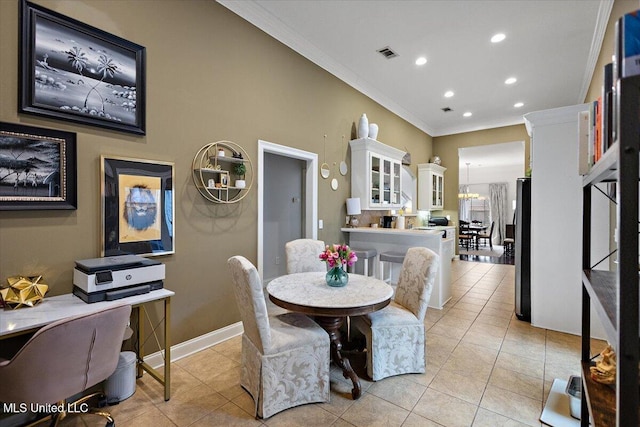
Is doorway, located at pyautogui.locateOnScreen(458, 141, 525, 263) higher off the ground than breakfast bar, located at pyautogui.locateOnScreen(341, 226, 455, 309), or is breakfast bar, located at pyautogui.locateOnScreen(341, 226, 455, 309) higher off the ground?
doorway, located at pyautogui.locateOnScreen(458, 141, 525, 263)

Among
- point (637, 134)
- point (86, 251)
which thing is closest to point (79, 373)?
point (86, 251)

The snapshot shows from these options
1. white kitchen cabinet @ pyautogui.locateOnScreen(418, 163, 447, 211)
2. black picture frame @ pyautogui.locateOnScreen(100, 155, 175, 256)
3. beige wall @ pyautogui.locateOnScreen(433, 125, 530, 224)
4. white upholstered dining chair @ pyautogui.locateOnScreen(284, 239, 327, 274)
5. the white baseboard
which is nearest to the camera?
black picture frame @ pyautogui.locateOnScreen(100, 155, 175, 256)

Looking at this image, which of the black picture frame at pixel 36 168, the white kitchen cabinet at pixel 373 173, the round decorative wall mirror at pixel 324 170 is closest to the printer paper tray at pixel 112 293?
the black picture frame at pixel 36 168

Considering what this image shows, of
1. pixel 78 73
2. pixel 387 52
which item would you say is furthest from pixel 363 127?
pixel 78 73

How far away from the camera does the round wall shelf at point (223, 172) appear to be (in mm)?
2779

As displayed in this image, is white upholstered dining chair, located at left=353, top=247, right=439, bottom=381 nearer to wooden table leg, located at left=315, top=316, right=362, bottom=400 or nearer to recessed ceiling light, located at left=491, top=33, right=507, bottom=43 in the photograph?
wooden table leg, located at left=315, top=316, right=362, bottom=400

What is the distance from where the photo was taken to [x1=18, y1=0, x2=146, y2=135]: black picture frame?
73.7 inches

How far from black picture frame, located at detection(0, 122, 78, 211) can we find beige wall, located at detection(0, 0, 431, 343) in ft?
0.17

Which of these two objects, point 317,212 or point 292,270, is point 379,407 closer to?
point 292,270

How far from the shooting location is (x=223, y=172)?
2.90 m

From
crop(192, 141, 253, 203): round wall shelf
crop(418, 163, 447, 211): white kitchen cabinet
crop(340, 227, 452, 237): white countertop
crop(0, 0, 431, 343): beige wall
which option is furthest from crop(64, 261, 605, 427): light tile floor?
crop(418, 163, 447, 211): white kitchen cabinet

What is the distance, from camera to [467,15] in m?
3.30

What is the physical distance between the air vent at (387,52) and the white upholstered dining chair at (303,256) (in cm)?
274

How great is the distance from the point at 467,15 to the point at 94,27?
352 cm
